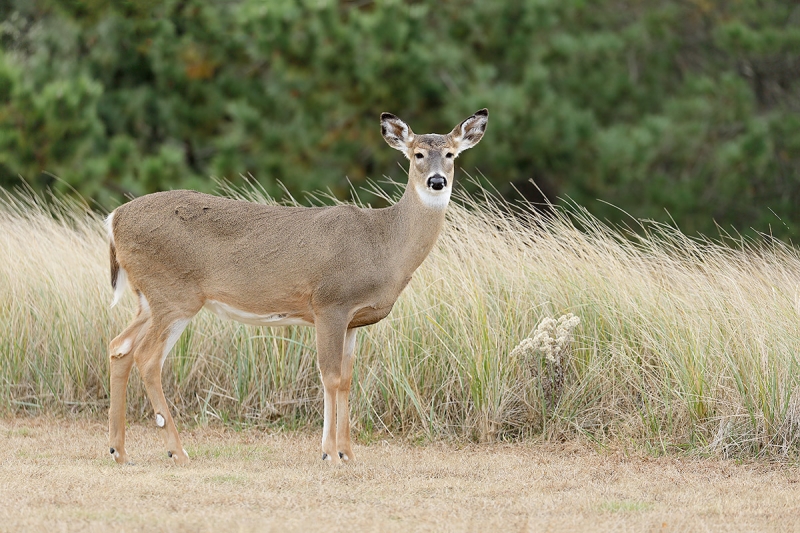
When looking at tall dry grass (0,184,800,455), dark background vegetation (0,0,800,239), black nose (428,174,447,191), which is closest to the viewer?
black nose (428,174,447,191)

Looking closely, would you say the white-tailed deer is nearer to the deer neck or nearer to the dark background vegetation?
the deer neck

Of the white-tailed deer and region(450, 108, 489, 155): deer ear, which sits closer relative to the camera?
the white-tailed deer

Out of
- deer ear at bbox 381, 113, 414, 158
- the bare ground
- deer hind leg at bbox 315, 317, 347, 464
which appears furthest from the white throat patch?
the bare ground

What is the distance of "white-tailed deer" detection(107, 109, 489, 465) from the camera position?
7.07 m

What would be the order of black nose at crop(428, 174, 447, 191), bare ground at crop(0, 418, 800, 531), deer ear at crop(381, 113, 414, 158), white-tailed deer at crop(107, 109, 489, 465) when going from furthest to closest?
deer ear at crop(381, 113, 414, 158) < white-tailed deer at crop(107, 109, 489, 465) < black nose at crop(428, 174, 447, 191) < bare ground at crop(0, 418, 800, 531)

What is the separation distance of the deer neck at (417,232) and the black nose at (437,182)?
18cm

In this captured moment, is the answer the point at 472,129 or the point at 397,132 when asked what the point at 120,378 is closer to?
the point at 397,132

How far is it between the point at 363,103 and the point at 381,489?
39.4ft

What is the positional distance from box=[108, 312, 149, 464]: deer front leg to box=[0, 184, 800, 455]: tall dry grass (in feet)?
4.65

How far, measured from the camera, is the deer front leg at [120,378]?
23.5 feet

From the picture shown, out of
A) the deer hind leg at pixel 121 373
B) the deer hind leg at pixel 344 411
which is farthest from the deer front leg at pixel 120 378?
the deer hind leg at pixel 344 411

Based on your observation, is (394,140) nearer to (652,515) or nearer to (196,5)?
(652,515)

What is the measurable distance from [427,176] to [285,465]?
1.92m

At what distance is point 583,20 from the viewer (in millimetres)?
22391
